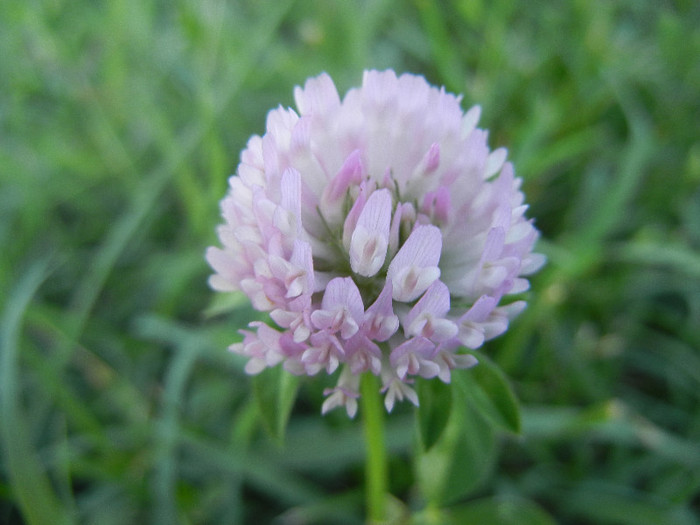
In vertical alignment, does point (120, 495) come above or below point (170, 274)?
below

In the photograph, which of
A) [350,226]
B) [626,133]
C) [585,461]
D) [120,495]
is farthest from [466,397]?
[626,133]

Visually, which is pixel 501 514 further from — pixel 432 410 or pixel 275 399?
pixel 275 399

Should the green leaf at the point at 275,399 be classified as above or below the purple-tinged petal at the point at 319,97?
below

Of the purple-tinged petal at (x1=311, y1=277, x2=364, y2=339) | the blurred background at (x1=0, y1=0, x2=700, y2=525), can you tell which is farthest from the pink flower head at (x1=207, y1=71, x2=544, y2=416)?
the blurred background at (x1=0, y1=0, x2=700, y2=525)

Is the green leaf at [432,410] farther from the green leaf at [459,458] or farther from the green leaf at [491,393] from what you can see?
the green leaf at [459,458]

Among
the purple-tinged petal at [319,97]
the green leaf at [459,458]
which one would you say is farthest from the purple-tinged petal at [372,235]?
the green leaf at [459,458]

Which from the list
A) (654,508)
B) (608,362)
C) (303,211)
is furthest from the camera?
(608,362)

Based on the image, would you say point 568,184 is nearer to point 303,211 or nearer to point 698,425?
point 698,425
